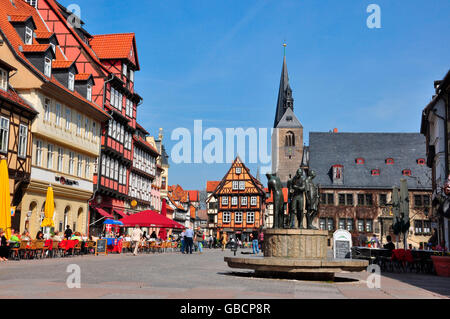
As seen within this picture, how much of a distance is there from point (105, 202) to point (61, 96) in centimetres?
1206

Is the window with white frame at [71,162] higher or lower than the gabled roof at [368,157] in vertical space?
lower

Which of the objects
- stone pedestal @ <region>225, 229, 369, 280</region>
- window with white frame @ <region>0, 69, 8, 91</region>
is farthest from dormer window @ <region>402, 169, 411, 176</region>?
stone pedestal @ <region>225, 229, 369, 280</region>

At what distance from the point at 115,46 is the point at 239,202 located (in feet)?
140

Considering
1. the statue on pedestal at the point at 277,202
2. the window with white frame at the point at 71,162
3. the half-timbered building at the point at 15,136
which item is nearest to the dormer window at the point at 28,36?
the half-timbered building at the point at 15,136

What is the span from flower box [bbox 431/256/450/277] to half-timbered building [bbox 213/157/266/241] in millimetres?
62998

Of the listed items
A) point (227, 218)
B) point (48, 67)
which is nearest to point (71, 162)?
point (48, 67)

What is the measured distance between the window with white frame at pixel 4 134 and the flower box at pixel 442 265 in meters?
18.7

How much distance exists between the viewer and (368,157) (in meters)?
69.3

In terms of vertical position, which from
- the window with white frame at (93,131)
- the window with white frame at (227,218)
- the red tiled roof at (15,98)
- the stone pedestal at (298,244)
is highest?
the window with white frame at (93,131)

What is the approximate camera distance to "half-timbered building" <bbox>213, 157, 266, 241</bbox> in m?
82.1

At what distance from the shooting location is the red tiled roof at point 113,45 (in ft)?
141

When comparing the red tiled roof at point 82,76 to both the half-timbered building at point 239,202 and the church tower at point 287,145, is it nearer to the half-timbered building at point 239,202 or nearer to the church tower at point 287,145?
the half-timbered building at point 239,202

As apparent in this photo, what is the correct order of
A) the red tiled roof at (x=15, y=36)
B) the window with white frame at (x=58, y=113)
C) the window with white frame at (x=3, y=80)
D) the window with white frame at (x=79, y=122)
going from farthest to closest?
the window with white frame at (x=79, y=122), the window with white frame at (x=58, y=113), the red tiled roof at (x=15, y=36), the window with white frame at (x=3, y=80)

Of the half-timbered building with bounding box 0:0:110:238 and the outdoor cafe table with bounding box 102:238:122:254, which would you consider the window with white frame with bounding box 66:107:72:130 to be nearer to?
the half-timbered building with bounding box 0:0:110:238
